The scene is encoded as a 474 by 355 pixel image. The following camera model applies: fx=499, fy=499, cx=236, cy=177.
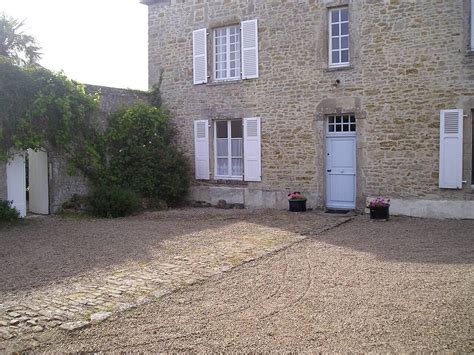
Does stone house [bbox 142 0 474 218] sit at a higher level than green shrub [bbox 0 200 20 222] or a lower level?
higher

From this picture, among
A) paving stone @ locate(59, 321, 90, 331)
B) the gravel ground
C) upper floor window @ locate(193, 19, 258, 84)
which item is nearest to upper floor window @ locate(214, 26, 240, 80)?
upper floor window @ locate(193, 19, 258, 84)

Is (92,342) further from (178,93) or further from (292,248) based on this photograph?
(178,93)

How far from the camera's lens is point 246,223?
9.88m

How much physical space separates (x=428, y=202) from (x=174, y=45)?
7.74 m

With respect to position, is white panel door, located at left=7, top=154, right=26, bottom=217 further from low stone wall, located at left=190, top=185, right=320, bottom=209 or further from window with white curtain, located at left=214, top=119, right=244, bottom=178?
window with white curtain, located at left=214, top=119, right=244, bottom=178

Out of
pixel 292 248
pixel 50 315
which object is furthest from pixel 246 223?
pixel 50 315

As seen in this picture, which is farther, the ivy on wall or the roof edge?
the roof edge

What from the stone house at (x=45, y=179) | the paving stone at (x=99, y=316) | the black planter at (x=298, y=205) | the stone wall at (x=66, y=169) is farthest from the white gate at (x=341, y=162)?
the paving stone at (x=99, y=316)

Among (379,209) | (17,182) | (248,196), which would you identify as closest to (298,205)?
(248,196)

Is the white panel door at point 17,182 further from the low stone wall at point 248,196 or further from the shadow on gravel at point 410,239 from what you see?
the shadow on gravel at point 410,239

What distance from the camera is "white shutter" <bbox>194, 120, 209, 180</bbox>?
13.0 m

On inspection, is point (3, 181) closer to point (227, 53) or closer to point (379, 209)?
point (227, 53)

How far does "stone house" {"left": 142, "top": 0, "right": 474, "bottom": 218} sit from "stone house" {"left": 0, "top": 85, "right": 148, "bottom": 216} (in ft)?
6.90

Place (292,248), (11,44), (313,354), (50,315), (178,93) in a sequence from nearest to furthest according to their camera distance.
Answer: (313,354) → (50,315) → (292,248) → (178,93) → (11,44)
